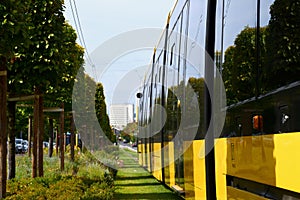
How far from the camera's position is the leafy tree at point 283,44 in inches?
176

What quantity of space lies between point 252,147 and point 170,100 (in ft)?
25.5

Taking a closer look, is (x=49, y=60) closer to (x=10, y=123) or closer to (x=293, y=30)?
(x=10, y=123)

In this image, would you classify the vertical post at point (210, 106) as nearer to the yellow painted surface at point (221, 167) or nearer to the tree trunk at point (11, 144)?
the yellow painted surface at point (221, 167)

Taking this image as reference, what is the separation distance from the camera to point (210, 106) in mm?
7453

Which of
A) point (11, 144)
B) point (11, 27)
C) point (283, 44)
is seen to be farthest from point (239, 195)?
point (11, 144)

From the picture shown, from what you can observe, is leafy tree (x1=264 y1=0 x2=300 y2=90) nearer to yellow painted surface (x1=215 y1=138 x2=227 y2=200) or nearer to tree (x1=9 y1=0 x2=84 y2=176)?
yellow painted surface (x1=215 y1=138 x2=227 y2=200)

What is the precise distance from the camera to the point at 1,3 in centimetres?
778

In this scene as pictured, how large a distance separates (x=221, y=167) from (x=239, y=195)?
718mm

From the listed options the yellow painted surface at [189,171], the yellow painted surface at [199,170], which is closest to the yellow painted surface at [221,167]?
the yellow painted surface at [199,170]

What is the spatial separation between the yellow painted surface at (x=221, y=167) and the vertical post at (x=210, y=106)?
0.16 metres

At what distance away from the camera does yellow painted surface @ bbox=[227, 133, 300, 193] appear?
4.35 metres

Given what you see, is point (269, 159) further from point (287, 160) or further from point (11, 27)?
point (11, 27)

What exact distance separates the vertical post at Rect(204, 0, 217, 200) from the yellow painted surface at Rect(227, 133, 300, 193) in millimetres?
1031

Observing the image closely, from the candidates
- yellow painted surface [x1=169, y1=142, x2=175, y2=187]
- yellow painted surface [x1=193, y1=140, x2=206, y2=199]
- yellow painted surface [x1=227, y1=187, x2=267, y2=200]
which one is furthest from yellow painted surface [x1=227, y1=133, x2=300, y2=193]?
yellow painted surface [x1=169, y1=142, x2=175, y2=187]
